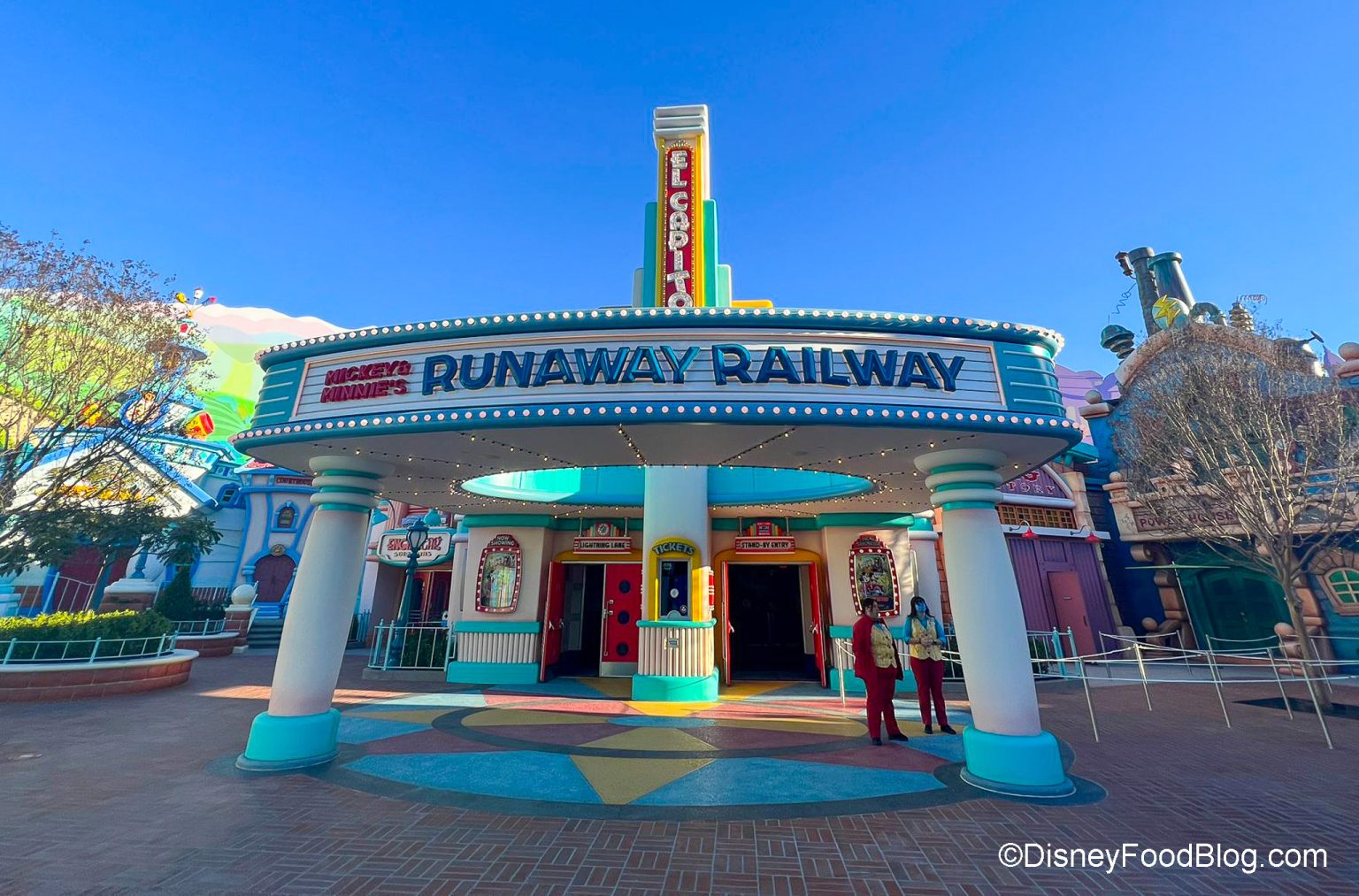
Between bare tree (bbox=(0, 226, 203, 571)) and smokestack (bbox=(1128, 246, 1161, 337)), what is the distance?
116 ft

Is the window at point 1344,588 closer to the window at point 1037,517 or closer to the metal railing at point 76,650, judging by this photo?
the window at point 1037,517

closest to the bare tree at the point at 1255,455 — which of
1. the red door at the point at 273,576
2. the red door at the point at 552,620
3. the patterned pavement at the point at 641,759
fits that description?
the patterned pavement at the point at 641,759

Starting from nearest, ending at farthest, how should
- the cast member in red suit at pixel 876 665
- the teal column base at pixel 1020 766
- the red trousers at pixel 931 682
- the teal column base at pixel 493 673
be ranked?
the teal column base at pixel 1020 766 < the cast member in red suit at pixel 876 665 < the red trousers at pixel 931 682 < the teal column base at pixel 493 673

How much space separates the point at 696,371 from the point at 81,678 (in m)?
14.9

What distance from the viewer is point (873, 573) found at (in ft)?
41.8

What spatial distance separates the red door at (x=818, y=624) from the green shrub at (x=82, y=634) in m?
15.9

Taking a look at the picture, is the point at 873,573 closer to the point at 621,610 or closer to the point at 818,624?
the point at 818,624

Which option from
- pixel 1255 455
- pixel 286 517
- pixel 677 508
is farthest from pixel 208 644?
pixel 1255 455

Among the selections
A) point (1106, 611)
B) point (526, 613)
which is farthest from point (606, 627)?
point (1106, 611)

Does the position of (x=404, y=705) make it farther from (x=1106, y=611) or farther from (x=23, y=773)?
(x=1106, y=611)

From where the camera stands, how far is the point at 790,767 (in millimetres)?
6555

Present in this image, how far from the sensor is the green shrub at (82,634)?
36.6ft

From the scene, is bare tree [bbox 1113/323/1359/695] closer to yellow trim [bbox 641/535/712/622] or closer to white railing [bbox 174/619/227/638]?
yellow trim [bbox 641/535/712/622]

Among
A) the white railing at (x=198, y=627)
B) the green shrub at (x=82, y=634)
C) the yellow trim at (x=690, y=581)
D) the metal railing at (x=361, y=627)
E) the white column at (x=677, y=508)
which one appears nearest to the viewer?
the green shrub at (x=82, y=634)
